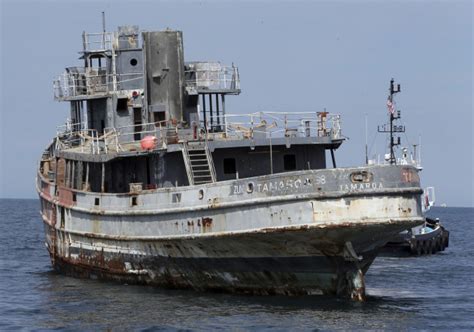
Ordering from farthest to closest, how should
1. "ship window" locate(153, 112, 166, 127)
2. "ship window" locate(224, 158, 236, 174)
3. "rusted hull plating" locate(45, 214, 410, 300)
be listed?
"ship window" locate(153, 112, 166, 127) < "ship window" locate(224, 158, 236, 174) < "rusted hull plating" locate(45, 214, 410, 300)

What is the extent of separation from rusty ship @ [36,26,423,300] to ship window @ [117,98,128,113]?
30 mm

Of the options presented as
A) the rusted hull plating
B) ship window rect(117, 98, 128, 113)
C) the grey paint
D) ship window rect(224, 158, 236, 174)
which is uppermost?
the grey paint

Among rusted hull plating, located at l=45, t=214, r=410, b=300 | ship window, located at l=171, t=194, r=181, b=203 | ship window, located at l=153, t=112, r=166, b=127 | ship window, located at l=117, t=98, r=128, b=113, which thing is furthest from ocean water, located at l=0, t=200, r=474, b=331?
ship window, located at l=117, t=98, r=128, b=113

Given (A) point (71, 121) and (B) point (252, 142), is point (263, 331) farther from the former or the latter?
(A) point (71, 121)

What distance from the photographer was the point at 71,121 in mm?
39094

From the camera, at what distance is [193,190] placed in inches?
1165

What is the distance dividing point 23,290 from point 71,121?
7.05 meters

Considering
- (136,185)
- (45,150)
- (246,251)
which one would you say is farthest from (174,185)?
(45,150)

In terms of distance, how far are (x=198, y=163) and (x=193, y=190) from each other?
2.17m

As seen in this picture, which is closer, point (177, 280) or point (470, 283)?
point (177, 280)

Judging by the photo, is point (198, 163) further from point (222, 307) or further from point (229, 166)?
point (222, 307)

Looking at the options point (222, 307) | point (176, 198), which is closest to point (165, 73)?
point (176, 198)

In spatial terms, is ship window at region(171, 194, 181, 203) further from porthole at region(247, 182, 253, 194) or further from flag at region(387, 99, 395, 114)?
flag at region(387, 99, 395, 114)

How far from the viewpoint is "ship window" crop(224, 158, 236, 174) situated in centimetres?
3241
